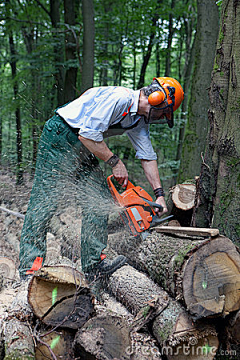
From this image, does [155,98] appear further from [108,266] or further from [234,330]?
[234,330]

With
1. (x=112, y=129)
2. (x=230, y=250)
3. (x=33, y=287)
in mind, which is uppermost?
(x=112, y=129)

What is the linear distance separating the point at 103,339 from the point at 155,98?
1.86m

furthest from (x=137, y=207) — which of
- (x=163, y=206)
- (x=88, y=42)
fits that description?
(x=88, y=42)

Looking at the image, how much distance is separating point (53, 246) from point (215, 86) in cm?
247

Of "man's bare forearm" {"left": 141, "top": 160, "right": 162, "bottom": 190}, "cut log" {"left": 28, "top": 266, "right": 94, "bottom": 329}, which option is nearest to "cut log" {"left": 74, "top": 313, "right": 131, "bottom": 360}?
"cut log" {"left": 28, "top": 266, "right": 94, "bottom": 329}

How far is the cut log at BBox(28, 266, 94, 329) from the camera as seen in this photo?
1891mm

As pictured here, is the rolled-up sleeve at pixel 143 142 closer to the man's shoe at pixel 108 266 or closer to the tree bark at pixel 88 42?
the man's shoe at pixel 108 266

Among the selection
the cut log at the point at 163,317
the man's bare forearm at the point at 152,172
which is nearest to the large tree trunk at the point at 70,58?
the man's bare forearm at the point at 152,172

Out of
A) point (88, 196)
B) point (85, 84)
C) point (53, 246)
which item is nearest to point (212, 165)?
point (88, 196)

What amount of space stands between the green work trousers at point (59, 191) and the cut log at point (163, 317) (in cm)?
50

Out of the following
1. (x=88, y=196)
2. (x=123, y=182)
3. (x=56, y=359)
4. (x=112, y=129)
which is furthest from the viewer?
(x=88, y=196)

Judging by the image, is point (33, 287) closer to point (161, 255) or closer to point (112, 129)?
point (161, 255)

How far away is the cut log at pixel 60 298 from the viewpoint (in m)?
1.89

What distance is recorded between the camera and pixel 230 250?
193 cm
